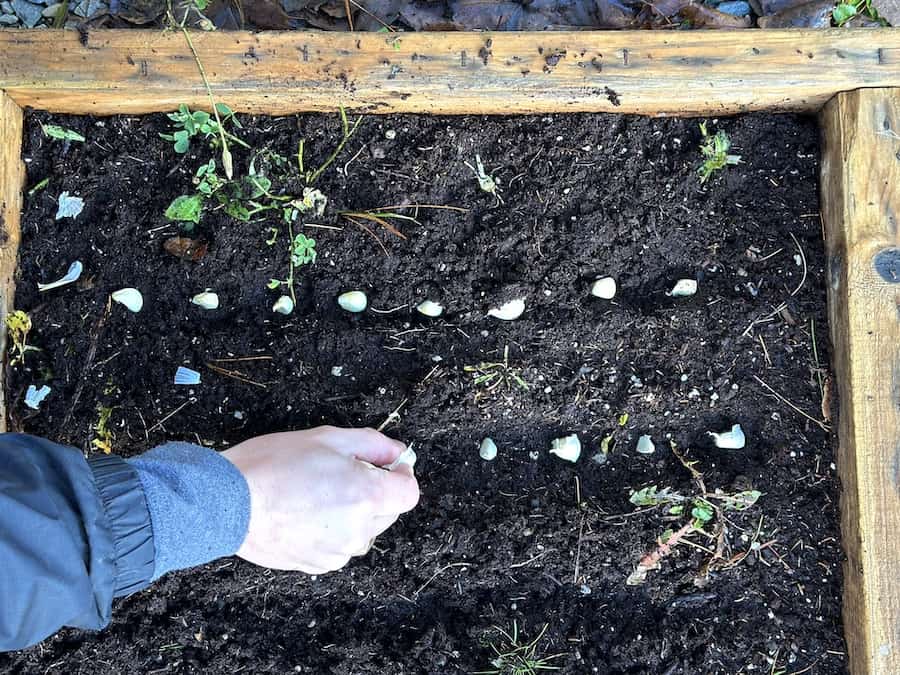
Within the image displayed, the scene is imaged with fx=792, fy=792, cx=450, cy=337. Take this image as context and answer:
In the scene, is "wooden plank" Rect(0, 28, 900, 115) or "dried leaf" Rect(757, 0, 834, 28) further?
"dried leaf" Rect(757, 0, 834, 28)

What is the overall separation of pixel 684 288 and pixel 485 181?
0.43 metres

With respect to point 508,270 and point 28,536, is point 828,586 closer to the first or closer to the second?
point 508,270

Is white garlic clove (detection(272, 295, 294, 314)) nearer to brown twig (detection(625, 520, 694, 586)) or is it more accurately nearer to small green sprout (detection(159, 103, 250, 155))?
small green sprout (detection(159, 103, 250, 155))

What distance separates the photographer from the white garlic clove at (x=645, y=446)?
151cm

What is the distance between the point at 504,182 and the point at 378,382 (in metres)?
0.45

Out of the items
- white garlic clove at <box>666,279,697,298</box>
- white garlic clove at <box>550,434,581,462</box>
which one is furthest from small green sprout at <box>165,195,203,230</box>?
A: white garlic clove at <box>666,279,697,298</box>

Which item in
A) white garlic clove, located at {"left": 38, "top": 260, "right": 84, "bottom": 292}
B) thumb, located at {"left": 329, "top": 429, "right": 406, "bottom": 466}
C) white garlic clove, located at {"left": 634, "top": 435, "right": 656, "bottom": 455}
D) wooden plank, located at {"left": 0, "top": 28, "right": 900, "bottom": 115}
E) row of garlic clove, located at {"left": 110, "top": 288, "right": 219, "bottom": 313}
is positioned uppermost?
wooden plank, located at {"left": 0, "top": 28, "right": 900, "bottom": 115}

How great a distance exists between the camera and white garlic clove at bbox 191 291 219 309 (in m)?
1.51

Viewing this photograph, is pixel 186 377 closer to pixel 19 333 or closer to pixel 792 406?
pixel 19 333

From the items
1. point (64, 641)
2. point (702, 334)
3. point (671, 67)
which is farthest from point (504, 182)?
point (64, 641)

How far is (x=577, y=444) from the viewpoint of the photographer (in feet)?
4.95

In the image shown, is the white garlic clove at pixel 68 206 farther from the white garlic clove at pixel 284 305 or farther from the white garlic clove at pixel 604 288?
the white garlic clove at pixel 604 288

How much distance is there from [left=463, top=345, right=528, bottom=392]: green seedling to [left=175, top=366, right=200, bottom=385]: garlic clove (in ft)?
1.67

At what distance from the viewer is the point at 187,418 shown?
1497mm
